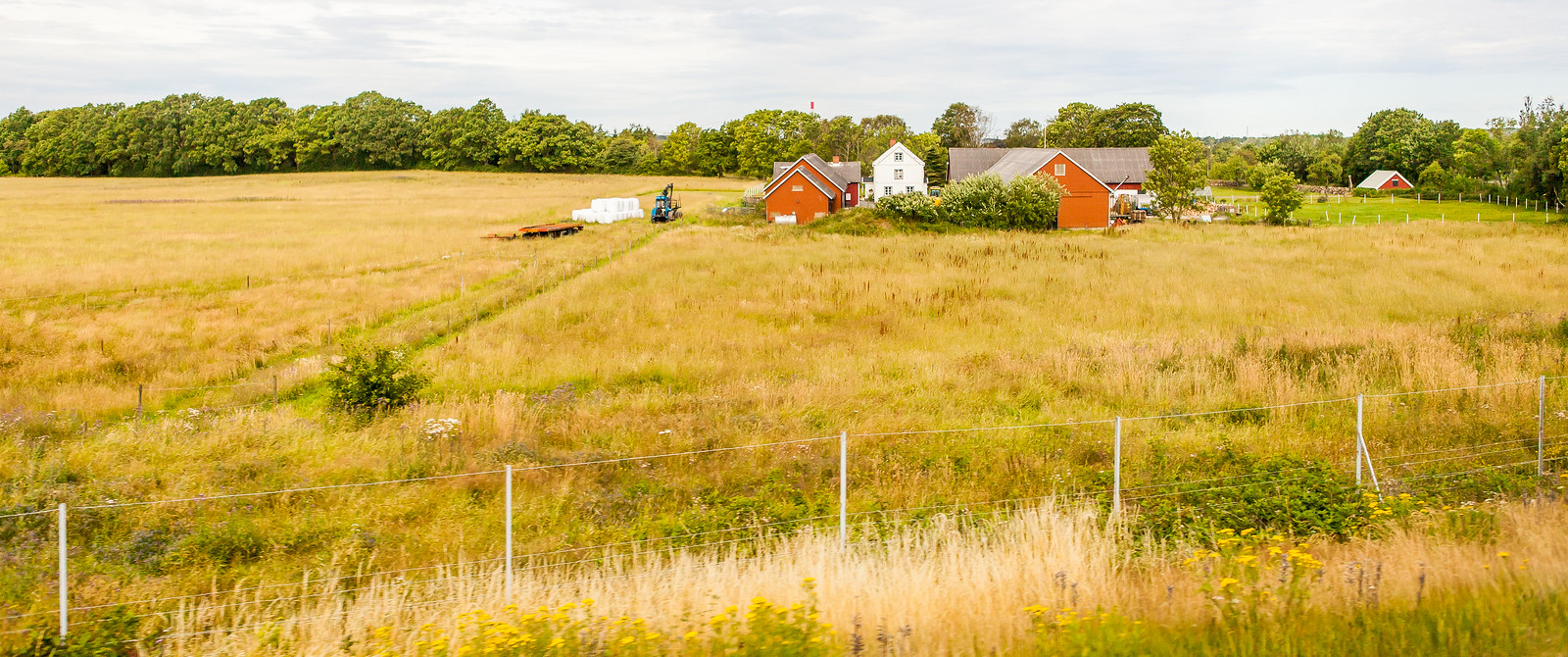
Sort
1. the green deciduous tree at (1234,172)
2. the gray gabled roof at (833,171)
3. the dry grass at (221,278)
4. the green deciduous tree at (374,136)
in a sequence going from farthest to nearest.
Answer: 1. the green deciduous tree at (374,136)
2. the green deciduous tree at (1234,172)
3. the gray gabled roof at (833,171)
4. the dry grass at (221,278)

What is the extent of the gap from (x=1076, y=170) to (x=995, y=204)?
910cm

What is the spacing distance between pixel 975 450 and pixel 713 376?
6.60 metres

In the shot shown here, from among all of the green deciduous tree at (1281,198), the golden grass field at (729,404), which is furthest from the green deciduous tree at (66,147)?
the green deciduous tree at (1281,198)

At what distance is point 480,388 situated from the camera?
1662 cm

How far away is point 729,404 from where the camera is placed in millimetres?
14672

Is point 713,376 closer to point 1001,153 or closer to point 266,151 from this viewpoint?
point 1001,153

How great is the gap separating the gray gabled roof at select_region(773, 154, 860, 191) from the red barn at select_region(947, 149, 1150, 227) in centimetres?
796

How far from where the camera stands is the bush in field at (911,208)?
177 ft

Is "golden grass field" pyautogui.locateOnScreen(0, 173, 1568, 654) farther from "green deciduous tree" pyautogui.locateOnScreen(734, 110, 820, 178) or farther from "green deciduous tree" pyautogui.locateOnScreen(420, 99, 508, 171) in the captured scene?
"green deciduous tree" pyautogui.locateOnScreen(420, 99, 508, 171)

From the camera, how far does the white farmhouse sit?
67.9 m

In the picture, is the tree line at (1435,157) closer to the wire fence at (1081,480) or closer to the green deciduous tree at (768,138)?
the green deciduous tree at (768,138)

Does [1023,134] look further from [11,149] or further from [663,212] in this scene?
[11,149]

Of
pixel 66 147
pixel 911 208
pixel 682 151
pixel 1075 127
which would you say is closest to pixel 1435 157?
pixel 1075 127

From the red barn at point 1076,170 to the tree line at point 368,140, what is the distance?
3396cm
